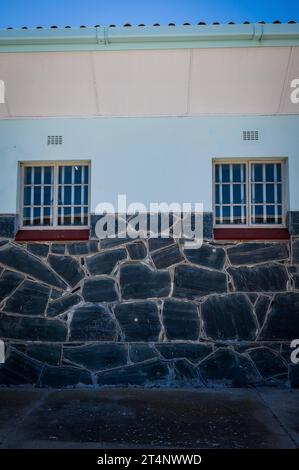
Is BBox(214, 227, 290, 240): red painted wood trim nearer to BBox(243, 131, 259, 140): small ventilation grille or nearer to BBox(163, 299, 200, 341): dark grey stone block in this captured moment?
BBox(163, 299, 200, 341): dark grey stone block

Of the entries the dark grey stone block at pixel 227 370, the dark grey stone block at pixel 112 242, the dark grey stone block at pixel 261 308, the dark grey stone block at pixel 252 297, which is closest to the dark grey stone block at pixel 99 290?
the dark grey stone block at pixel 112 242

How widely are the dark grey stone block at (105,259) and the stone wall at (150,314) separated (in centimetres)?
1

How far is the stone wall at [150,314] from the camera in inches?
253

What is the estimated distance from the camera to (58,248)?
668cm

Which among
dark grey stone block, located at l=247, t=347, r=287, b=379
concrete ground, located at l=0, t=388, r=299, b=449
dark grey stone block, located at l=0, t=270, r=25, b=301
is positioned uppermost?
dark grey stone block, located at l=0, t=270, r=25, b=301

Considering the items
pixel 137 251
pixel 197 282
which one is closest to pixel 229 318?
pixel 197 282

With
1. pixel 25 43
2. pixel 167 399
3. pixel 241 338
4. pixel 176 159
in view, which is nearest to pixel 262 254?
pixel 241 338

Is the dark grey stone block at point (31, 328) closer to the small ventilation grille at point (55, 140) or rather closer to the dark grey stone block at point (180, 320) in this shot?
the dark grey stone block at point (180, 320)

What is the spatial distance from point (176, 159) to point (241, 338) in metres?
2.76

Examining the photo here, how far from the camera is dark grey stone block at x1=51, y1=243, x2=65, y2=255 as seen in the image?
667 centimetres

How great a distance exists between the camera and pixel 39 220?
6953 millimetres

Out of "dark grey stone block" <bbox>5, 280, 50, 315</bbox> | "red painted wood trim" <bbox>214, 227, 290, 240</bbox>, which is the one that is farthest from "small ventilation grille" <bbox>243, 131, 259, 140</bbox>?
"dark grey stone block" <bbox>5, 280, 50, 315</bbox>

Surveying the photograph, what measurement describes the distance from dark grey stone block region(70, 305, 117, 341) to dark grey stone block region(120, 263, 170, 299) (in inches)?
16.6
